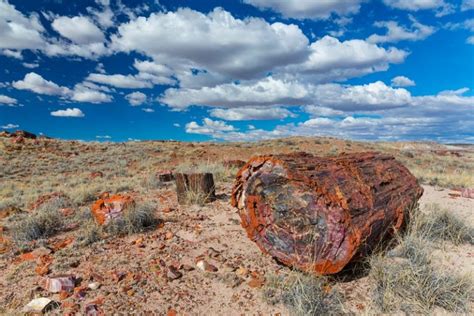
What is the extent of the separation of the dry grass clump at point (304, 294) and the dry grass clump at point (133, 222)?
2577mm

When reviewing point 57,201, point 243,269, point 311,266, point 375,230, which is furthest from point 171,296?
point 57,201

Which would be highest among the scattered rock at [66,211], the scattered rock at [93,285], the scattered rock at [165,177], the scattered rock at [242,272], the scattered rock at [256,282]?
the scattered rock at [165,177]

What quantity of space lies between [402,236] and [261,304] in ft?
7.69

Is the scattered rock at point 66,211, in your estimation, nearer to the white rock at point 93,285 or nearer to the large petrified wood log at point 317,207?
the white rock at point 93,285

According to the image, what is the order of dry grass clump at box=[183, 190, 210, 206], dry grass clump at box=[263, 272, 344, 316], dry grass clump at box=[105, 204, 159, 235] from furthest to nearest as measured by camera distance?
dry grass clump at box=[183, 190, 210, 206] → dry grass clump at box=[105, 204, 159, 235] → dry grass clump at box=[263, 272, 344, 316]

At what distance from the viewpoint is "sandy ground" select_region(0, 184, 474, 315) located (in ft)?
11.6

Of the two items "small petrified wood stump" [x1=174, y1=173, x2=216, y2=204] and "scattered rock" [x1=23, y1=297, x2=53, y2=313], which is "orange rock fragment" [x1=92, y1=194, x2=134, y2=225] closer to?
"small petrified wood stump" [x1=174, y1=173, x2=216, y2=204]

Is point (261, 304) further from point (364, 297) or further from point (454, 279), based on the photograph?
point (454, 279)

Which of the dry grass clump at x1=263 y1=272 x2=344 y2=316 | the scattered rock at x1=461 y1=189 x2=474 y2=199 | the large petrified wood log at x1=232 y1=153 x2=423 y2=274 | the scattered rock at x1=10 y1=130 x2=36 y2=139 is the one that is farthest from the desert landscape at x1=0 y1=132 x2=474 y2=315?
the scattered rock at x1=10 y1=130 x2=36 y2=139

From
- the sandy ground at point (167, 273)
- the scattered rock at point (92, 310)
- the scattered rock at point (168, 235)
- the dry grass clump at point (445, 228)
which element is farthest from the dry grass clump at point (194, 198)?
the dry grass clump at point (445, 228)

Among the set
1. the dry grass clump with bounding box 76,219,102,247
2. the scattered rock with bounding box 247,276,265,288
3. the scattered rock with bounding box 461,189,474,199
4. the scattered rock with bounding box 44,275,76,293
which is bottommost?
the scattered rock with bounding box 461,189,474,199

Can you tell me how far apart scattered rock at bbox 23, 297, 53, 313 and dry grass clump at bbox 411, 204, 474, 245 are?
4.57 meters

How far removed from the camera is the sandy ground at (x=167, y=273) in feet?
11.6

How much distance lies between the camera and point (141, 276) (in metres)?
4.02
